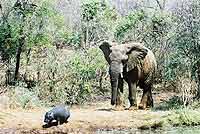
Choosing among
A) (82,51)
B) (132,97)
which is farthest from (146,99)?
(82,51)

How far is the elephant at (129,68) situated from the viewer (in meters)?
19.5

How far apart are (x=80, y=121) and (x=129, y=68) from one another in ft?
12.1

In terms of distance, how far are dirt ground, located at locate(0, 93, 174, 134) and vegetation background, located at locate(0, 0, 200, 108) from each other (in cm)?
200

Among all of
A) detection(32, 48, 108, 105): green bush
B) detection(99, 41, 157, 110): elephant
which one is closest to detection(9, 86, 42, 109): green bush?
Result: detection(32, 48, 108, 105): green bush

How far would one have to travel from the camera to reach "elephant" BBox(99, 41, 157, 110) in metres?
19.5

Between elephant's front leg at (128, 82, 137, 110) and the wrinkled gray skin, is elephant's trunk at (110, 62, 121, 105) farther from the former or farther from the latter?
the wrinkled gray skin

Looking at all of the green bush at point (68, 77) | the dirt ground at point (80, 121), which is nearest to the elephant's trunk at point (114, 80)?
the dirt ground at point (80, 121)

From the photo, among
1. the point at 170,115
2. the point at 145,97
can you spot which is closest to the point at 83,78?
the point at 145,97

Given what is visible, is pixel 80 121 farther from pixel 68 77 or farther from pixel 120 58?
pixel 68 77

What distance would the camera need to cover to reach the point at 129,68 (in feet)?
65.7

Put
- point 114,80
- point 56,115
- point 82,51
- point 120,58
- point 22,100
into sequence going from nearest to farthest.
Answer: point 56,115 < point 114,80 < point 120,58 < point 22,100 < point 82,51

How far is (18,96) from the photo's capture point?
20.6m

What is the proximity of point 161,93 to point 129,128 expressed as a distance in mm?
12758

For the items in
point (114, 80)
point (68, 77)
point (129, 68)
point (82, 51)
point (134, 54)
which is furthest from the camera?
point (82, 51)
